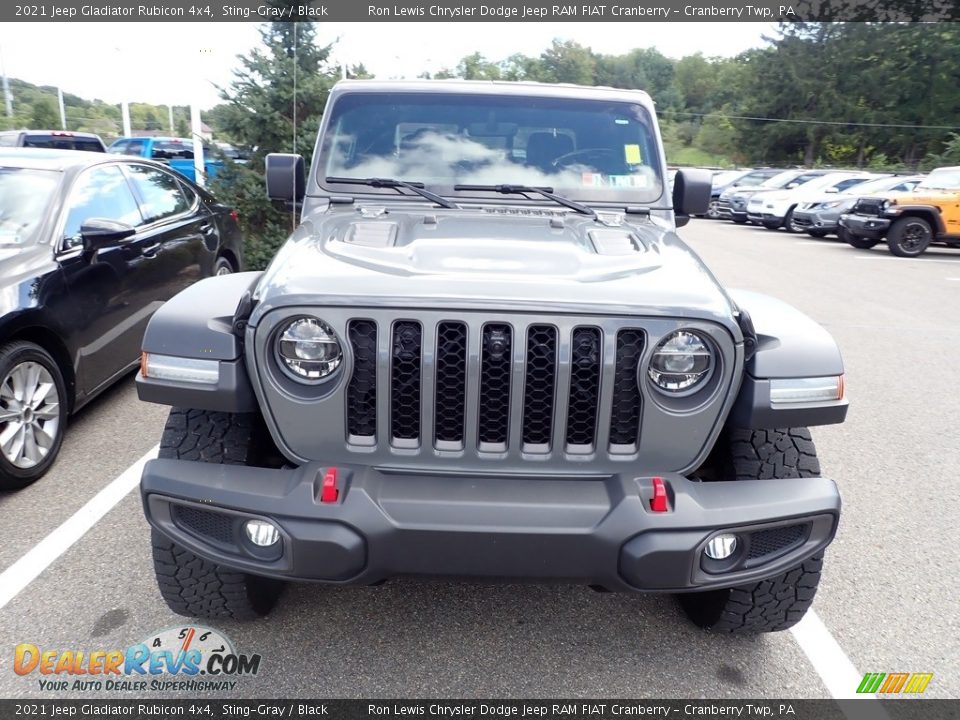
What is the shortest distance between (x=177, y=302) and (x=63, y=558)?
58.9 inches

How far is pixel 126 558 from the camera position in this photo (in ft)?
10.4

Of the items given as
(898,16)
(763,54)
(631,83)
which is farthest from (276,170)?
(631,83)

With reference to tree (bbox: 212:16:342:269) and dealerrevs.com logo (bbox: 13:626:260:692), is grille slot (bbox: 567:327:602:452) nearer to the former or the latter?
dealerrevs.com logo (bbox: 13:626:260:692)

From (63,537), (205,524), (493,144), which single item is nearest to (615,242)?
(493,144)

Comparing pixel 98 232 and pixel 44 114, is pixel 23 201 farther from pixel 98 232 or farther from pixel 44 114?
pixel 44 114

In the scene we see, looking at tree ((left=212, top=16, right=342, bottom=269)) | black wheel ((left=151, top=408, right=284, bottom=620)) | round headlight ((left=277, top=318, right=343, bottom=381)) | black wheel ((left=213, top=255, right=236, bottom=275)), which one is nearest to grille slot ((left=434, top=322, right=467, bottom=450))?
round headlight ((left=277, top=318, right=343, bottom=381))

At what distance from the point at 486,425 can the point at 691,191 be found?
215cm

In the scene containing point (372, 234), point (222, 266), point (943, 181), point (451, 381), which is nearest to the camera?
point (451, 381)

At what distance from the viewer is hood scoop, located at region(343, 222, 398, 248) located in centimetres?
265

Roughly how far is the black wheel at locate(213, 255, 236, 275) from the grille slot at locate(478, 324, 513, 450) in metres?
4.67

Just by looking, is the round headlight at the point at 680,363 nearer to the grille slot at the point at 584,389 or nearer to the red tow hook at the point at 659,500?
the grille slot at the point at 584,389

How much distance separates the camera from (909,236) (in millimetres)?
15453

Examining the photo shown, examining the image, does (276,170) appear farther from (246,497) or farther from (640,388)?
(640,388)

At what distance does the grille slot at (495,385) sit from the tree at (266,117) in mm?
7787
